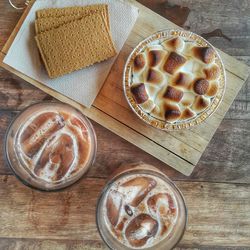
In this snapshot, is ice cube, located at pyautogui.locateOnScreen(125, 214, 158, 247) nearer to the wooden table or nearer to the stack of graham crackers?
the wooden table

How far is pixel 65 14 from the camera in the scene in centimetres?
123

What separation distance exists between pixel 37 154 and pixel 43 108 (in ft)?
0.43

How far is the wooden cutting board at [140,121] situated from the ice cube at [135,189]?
0.15 metres

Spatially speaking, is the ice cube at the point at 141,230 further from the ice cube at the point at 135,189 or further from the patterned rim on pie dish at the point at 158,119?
the patterned rim on pie dish at the point at 158,119

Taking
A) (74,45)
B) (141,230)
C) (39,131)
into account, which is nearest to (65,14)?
(74,45)

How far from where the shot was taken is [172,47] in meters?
1.17

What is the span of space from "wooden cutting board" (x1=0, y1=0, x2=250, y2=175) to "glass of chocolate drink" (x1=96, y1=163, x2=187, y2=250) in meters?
0.15

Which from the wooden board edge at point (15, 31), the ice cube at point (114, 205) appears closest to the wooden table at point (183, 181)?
the wooden board edge at point (15, 31)

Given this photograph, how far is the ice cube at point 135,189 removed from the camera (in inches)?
43.3

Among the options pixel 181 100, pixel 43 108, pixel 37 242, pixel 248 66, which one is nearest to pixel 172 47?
pixel 181 100

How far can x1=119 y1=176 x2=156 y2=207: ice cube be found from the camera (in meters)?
1.10

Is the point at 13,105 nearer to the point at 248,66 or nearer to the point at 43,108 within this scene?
the point at 43,108

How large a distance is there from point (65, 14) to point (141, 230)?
0.66 metres

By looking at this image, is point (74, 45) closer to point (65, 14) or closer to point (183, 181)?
point (65, 14)
